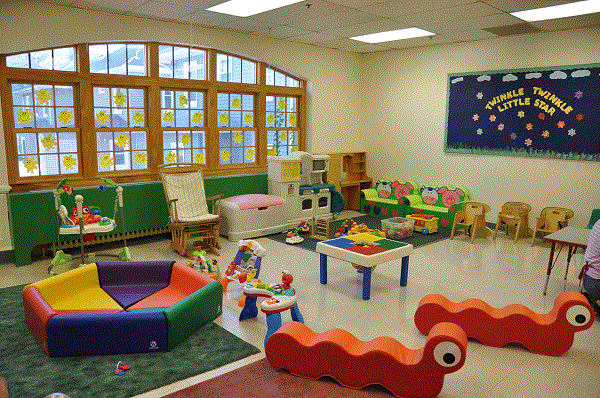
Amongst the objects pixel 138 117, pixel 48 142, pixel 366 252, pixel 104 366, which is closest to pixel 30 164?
pixel 48 142

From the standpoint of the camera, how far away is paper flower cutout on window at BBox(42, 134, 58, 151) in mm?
6812

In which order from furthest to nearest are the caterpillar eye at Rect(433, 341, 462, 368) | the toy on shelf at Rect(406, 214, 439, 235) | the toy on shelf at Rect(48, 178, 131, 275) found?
the toy on shelf at Rect(406, 214, 439, 235), the toy on shelf at Rect(48, 178, 131, 275), the caterpillar eye at Rect(433, 341, 462, 368)

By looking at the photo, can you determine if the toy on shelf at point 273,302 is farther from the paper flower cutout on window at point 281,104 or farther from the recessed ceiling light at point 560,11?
the paper flower cutout on window at point 281,104

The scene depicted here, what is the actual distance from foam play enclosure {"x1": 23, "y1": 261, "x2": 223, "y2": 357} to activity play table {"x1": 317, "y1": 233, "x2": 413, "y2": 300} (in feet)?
4.86

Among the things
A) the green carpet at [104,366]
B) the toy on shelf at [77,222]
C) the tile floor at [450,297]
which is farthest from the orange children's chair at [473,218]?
the toy on shelf at [77,222]

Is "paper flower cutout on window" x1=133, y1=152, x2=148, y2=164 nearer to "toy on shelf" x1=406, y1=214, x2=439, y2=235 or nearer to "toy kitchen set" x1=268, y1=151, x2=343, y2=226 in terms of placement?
"toy kitchen set" x1=268, y1=151, x2=343, y2=226

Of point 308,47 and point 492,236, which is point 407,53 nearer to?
point 308,47

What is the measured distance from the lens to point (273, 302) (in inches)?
162

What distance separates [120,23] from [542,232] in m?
7.50

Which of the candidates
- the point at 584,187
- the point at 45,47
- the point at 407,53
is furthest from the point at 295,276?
the point at 407,53

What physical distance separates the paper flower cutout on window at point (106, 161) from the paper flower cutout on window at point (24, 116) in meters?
1.11

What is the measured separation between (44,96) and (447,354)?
6302 millimetres

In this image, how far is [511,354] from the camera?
4090 millimetres

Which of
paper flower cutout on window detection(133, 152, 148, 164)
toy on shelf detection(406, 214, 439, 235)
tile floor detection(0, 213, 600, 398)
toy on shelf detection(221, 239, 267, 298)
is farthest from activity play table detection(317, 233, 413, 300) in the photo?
paper flower cutout on window detection(133, 152, 148, 164)
